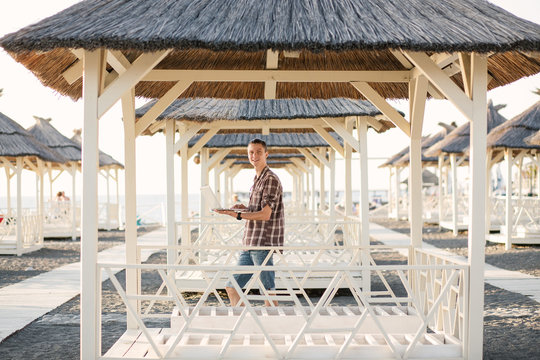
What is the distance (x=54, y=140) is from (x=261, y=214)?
1766 centimetres

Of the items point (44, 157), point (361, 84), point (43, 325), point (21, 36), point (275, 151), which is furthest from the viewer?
point (275, 151)

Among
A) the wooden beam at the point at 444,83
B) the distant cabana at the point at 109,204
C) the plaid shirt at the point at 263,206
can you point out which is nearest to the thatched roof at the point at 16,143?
the distant cabana at the point at 109,204

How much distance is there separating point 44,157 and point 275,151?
576cm

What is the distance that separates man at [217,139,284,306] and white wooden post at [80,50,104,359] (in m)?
1.38

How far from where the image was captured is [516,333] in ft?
20.9

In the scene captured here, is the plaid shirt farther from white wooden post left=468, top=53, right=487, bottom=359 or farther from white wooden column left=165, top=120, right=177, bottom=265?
white wooden column left=165, top=120, right=177, bottom=265

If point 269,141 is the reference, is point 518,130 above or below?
above

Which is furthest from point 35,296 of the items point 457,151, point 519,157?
point 457,151

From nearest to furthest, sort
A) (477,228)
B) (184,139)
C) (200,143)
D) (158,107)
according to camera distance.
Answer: (477,228) < (158,107) < (184,139) < (200,143)

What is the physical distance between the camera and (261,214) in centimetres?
583

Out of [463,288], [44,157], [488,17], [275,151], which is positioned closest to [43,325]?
[463,288]

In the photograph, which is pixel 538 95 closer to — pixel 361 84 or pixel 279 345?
pixel 361 84

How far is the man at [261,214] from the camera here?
5.89 metres

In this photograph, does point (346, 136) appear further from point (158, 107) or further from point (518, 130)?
point (518, 130)
